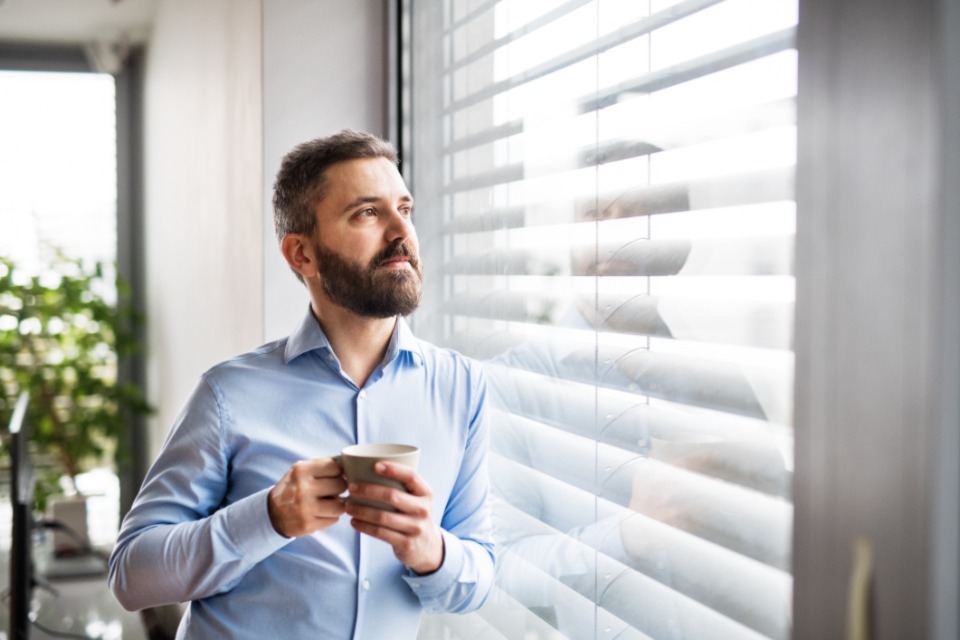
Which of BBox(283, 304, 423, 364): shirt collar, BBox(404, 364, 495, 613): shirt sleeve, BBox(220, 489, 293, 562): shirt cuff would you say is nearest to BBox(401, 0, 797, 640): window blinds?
BBox(404, 364, 495, 613): shirt sleeve

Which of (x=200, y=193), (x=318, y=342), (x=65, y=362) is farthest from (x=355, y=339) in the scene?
(x=65, y=362)

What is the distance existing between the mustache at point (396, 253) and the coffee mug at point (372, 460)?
404 millimetres

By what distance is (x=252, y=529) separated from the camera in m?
1.22

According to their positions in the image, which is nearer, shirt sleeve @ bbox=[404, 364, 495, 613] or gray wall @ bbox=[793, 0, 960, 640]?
gray wall @ bbox=[793, 0, 960, 640]

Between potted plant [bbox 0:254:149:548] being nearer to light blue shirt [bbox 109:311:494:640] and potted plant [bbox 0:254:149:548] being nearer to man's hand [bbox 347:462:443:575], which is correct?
light blue shirt [bbox 109:311:494:640]

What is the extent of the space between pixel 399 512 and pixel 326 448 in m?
0.31

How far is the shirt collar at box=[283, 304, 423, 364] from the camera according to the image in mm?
1442

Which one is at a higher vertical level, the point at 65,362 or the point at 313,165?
the point at 313,165

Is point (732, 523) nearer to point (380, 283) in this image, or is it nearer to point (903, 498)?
point (903, 498)

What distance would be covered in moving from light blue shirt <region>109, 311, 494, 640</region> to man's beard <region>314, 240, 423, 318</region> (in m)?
0.08

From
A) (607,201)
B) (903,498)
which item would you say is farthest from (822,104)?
(607,201)

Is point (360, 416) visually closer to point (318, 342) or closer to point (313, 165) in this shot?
point (318, 342)

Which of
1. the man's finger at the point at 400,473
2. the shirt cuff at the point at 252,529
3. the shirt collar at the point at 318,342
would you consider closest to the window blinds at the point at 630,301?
the shirt collar at the point at 318,342

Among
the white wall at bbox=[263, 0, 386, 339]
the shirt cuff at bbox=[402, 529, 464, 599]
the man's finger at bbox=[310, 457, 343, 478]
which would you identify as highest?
the white wall at bbox=[263, 0, 386, 339]
